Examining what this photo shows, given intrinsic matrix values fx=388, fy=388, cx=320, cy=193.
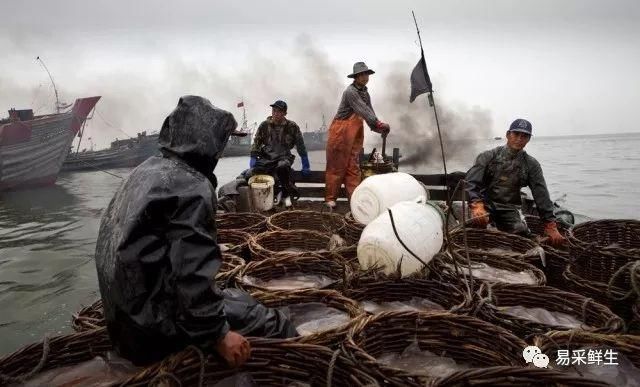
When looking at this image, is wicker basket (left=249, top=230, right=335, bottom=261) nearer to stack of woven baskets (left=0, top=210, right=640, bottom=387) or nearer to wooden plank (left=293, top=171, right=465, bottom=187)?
stack of woven baskets (left=0, top=210, right=640, bottom=387)

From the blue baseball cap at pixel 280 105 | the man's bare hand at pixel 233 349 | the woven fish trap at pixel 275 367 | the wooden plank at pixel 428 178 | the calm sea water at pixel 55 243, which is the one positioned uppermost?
the blue baseball cap at pixel 280 105

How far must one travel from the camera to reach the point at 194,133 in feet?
6.66

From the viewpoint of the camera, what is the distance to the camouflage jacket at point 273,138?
306 inches

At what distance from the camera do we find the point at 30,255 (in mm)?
11039

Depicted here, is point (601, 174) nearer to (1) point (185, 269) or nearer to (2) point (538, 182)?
(2) point (538, 182)

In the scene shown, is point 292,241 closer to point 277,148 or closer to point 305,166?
point 277,148

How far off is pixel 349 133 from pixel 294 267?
11.3 ft

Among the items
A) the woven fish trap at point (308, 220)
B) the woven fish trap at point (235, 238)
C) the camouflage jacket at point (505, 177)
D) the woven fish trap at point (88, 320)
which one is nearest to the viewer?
the woven fish trap at point (88, 320)

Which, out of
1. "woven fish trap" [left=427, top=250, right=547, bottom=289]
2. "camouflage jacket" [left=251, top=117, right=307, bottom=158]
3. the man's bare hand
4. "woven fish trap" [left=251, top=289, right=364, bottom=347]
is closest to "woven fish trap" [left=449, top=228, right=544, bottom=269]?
"woven fish trap" [left=427, top=250, right=547, bottom=289]

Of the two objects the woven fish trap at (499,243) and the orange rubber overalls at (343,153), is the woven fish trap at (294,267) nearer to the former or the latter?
the woven fish trap at (499,243)

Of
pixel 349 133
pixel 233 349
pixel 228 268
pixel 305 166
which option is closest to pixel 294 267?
pixel 228 268

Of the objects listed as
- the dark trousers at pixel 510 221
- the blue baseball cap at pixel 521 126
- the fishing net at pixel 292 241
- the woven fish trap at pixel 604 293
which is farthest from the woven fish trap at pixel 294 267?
the blue baseball cap at pixel 521 126

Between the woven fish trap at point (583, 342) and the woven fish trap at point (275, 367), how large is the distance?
119cm

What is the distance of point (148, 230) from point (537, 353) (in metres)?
2.10
